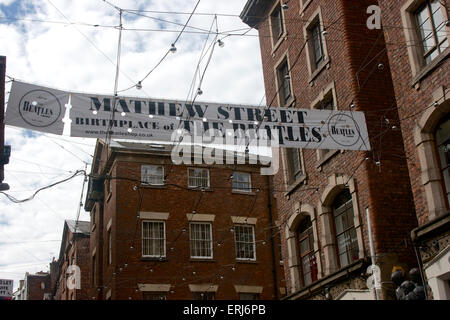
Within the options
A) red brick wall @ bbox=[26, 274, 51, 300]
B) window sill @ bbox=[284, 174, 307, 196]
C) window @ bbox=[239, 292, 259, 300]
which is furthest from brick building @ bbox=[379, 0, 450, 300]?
red brick wall @ bbox=[26, 274, 51, 300]

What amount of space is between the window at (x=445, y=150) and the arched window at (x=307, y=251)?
6.50 m

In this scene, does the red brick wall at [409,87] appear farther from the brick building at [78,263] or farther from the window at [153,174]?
the brick building at [78,263]

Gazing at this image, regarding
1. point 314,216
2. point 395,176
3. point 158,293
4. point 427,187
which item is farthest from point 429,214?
point 158,293

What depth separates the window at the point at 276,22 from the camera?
22.8 m

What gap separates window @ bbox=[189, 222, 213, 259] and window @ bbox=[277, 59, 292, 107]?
921 centimetres

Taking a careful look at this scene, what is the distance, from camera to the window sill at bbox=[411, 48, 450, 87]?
13.7 m

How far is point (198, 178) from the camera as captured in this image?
98.2 feet

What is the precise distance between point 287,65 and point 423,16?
7.52m

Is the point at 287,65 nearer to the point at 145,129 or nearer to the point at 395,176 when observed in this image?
the point at 395,176

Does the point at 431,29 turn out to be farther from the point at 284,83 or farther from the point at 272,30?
the point at 272,30

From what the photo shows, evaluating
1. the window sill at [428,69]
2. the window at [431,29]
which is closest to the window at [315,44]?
the window at [431,29]

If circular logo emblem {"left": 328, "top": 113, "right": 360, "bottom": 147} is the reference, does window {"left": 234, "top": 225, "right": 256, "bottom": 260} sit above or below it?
above

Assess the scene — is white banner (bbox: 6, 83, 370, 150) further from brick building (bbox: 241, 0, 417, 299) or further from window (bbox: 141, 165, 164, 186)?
window (bbox: 141, 165, 164, 186)

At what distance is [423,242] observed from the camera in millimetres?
14078
